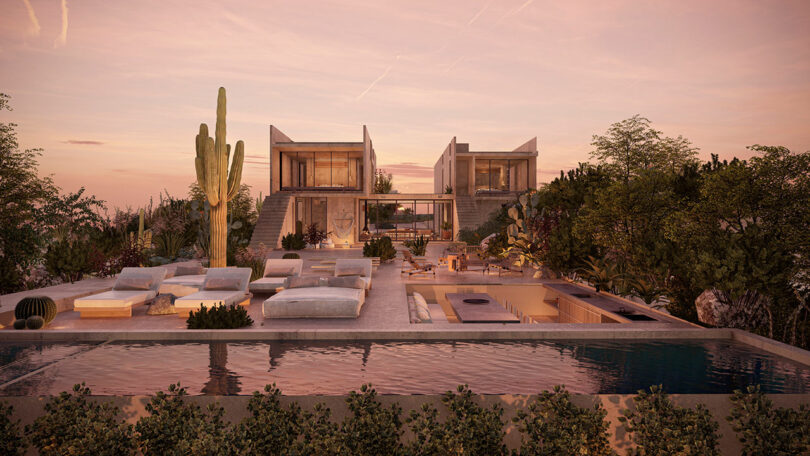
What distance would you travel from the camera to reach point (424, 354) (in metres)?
5.77

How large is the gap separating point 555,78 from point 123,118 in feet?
70.3

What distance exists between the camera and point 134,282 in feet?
29.7

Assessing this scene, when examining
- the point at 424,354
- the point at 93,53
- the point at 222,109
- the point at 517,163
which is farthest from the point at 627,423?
the point at 517,163

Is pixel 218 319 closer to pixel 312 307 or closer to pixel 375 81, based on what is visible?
pixel 312 307

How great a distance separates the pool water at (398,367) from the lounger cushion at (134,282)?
2.69 m

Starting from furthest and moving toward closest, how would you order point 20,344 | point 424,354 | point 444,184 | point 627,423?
point 444,184 → point 20,344 → point 424,354 → point 627,423

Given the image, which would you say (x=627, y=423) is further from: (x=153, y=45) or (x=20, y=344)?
(x=153, y=45)

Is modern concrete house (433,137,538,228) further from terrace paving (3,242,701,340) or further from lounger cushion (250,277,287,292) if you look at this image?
terrace paving (3,242,701,340)

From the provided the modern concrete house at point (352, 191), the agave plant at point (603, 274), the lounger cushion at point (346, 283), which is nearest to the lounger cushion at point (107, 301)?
the lounger cushion at point (346, 283)

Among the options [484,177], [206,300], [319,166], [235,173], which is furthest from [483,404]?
[484,177]

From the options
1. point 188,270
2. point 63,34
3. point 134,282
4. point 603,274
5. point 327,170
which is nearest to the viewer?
point 134,282

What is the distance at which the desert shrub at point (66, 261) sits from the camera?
39.7ft

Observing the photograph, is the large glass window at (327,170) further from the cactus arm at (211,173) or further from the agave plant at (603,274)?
the agave plant at (603,274)

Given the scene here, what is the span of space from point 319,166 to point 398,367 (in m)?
27.4
